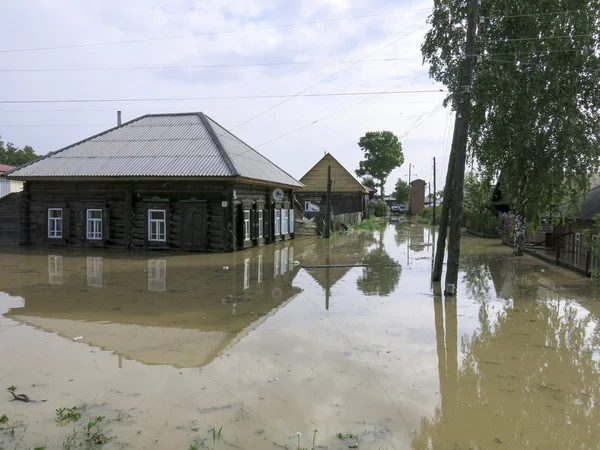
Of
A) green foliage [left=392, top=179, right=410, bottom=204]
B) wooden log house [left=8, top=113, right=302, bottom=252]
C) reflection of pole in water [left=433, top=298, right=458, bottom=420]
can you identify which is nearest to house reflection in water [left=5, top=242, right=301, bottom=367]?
wooden log house [left=8, top=113, right=302, bottom=252]

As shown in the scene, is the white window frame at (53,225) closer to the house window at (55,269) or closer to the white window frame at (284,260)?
the house window at (55,269)

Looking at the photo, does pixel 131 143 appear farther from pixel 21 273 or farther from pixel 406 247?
pixel 406 247

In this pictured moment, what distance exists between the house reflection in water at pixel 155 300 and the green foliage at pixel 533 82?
7638 millimetres

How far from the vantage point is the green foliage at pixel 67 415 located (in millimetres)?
5102

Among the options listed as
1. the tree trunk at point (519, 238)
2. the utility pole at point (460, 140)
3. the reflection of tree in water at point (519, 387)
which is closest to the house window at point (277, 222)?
the tree trunk at point (519, 238)

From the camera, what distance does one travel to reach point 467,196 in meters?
39.3

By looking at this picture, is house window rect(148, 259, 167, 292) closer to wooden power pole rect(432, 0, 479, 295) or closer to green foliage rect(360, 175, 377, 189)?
wooden power pole rect(432, 0, 479, 295)

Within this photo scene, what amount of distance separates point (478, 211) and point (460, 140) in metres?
A: 25.1

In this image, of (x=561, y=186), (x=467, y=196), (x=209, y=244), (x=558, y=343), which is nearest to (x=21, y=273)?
(x=209, y=244)

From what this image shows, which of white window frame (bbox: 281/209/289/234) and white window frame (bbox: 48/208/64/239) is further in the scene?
white window frame (bbox: 281/209/289/234)

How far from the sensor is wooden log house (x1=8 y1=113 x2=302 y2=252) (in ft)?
68.4

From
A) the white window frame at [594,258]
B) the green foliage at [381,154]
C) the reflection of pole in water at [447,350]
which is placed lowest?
the reflection of pole in water at [447,350]

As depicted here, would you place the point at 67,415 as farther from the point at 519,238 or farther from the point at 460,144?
the point at 519,238

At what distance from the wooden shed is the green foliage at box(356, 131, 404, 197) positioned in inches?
1229
